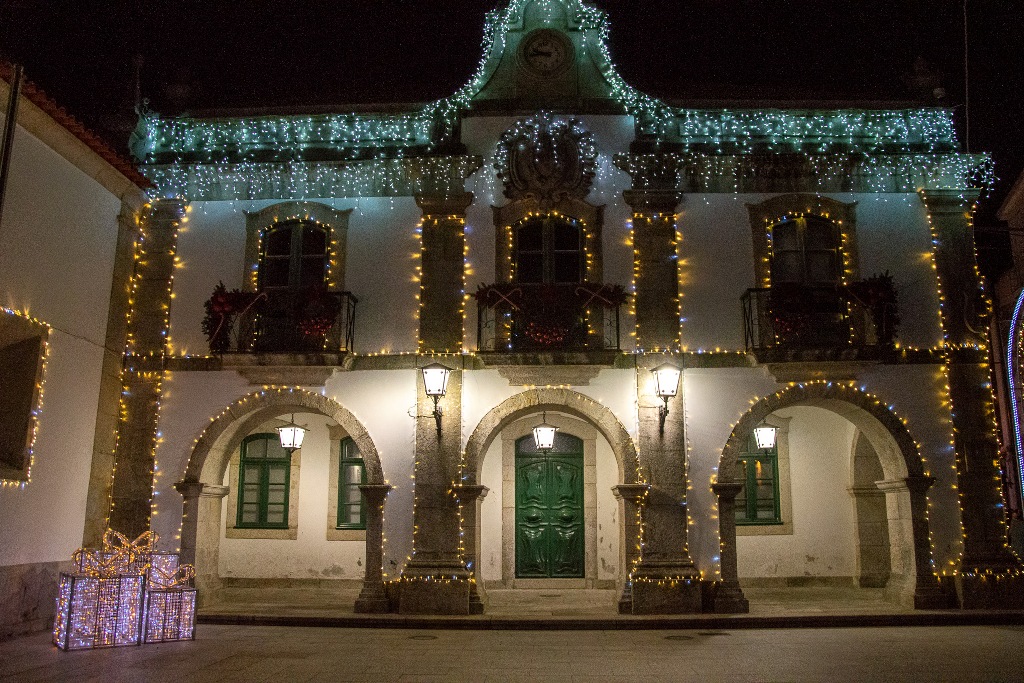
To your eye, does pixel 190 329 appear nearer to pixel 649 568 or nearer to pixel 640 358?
pixel 640 358

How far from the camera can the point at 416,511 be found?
503 inches

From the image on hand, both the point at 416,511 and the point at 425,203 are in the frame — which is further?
the point at 425,203

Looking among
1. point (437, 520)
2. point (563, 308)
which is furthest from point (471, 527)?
point (563, 308)

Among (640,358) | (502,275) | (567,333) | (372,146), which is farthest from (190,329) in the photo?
(640,358)

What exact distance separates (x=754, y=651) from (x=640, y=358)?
15.9 ft

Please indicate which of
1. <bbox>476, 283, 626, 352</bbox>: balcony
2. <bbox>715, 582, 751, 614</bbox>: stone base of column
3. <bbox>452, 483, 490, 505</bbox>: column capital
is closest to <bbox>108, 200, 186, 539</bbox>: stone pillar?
<bbox>452, 483, 490, 505</bbox>: column capital

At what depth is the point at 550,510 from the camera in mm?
15516

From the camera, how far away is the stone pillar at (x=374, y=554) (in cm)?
1238

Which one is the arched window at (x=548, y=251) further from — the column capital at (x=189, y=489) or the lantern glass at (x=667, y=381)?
the column capital at (x=189, y=489)

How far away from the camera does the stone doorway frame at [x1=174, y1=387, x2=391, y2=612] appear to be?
12836 mm

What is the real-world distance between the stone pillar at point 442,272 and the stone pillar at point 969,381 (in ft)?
24.7

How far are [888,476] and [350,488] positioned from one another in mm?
9401

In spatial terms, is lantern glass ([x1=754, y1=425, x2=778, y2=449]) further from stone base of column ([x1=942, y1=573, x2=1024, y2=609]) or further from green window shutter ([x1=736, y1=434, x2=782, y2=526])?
stone base of column ([x1=942, y1=573, x2=1024, y2=609])

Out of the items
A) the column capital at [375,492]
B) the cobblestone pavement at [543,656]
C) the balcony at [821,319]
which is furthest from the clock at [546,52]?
the cobblestone pavement at [543,656]
